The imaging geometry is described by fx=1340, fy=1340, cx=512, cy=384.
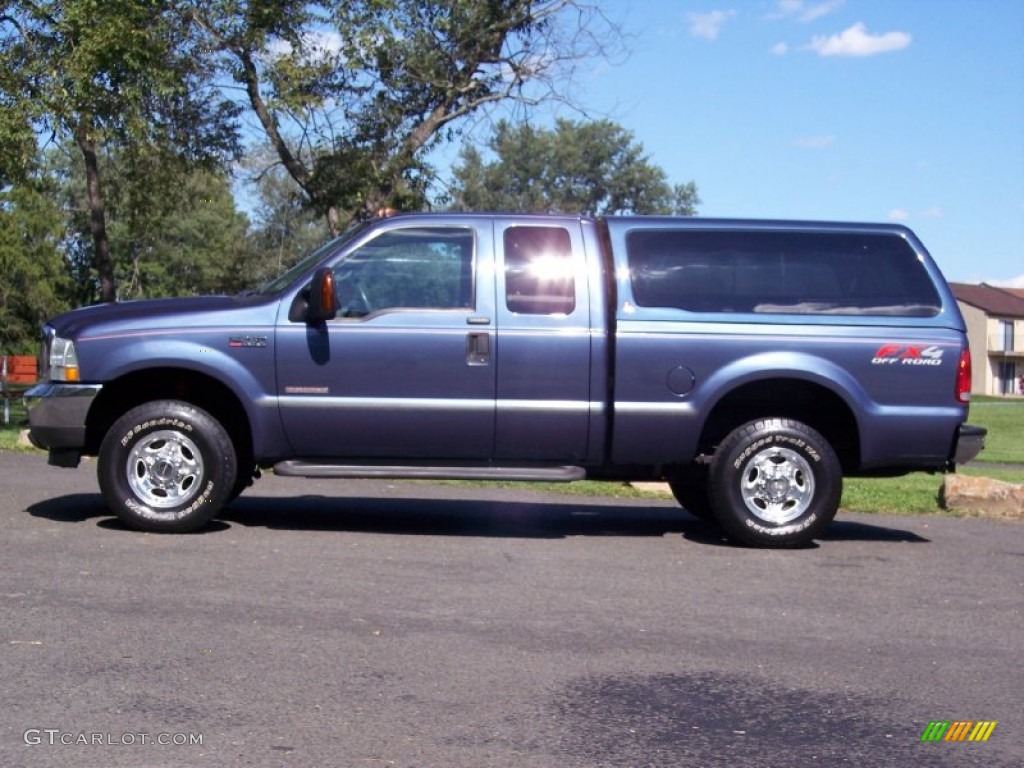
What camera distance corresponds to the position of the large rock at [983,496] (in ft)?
36.3

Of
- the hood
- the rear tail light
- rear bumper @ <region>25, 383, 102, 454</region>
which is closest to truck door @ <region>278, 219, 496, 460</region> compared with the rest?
the hood

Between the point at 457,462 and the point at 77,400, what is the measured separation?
96.1 inches

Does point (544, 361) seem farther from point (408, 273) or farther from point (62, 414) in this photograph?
point (62, 414)

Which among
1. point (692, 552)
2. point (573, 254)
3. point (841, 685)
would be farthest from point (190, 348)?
point (841, 685)

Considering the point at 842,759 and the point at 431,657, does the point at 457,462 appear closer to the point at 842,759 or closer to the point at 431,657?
the point at 431,657

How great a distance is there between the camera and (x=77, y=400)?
8477mm

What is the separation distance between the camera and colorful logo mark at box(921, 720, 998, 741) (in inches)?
190

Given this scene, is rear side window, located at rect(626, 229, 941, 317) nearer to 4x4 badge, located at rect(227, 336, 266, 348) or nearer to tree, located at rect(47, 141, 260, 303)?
4x4 badge, located at rect(227, 336, 266, 348)

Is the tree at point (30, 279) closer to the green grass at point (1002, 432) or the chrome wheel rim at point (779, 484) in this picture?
the green grass at point (1002, 432)

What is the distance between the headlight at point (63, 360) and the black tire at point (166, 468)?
0.43 metres

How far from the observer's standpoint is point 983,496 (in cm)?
1124

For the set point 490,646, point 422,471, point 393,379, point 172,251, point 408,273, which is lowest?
point 490,646

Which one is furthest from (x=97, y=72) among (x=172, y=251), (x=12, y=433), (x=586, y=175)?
(x=586, y=175)

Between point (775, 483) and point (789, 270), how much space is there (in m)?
1.43
